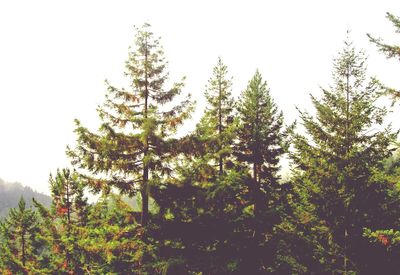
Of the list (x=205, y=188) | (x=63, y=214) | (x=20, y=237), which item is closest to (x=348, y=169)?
(x=205, y=188)

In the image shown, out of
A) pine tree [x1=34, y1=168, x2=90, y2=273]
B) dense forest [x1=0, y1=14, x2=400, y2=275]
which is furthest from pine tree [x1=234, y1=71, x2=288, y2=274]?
pine tree [x1=34, y1=168, x2=90, y2=273]

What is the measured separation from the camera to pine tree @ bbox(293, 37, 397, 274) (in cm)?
1445

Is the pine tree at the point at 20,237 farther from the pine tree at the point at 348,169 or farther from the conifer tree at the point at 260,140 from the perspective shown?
the pine tree at the point at 348,169

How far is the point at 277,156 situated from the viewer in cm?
2288

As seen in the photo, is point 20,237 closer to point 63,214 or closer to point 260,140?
point 63,214

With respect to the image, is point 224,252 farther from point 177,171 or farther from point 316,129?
point 316,129

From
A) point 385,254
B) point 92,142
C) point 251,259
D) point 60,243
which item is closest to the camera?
point 92,142

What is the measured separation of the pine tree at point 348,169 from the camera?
47.4 ft

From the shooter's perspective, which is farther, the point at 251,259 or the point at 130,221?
the point at 251,259

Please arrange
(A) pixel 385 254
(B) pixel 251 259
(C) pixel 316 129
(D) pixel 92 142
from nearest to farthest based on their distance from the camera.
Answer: (D) pixel 92 142 < (A) pixel 385 254 < (C) pixel 316 129 < (B) pixel 251 259

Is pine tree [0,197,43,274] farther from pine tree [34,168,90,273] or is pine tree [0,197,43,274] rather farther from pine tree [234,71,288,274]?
pine tree [234,71,288,274]

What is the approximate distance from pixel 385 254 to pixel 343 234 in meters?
1.67

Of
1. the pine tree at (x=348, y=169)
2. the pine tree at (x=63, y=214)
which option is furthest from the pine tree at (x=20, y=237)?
the pine tree at (x=348, y=169)

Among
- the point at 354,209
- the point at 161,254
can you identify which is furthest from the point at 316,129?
the point at 161,254
